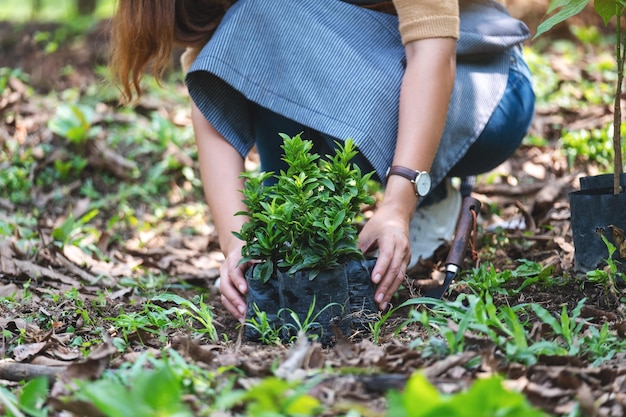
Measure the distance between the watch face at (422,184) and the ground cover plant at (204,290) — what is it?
26 cm

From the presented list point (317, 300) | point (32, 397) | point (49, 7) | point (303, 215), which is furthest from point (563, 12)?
point (49, 7)

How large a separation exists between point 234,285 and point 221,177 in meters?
0.45

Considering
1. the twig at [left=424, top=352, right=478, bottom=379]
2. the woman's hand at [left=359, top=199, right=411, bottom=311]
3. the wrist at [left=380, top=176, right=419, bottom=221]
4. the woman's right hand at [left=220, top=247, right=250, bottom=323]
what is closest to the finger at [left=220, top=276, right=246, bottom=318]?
the woman's right hand at [left=220, top=247, right=250, bottom=323]

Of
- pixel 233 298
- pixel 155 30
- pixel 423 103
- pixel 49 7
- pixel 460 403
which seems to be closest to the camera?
pixel 460 403

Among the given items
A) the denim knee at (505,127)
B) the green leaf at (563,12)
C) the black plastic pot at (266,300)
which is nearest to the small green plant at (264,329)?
the black plastic pot at (266,300)

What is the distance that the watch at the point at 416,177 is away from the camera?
2.02m

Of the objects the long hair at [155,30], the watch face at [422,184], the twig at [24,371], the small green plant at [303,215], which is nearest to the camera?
the twig at [24,371]

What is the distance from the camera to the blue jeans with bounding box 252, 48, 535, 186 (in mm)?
2439

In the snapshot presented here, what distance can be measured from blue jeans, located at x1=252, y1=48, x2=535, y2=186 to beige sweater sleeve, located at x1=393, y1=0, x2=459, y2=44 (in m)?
0.45

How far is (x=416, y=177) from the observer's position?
2025 mm

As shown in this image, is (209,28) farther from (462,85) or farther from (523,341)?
(523,341)

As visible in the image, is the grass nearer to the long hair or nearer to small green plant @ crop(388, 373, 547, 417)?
the long hair

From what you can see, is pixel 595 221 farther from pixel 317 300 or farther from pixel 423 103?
pixel 317 300

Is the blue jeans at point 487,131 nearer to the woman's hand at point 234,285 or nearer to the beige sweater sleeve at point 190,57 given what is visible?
the beige sweater sleeve at point 190,57
